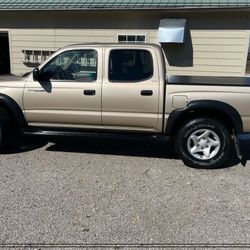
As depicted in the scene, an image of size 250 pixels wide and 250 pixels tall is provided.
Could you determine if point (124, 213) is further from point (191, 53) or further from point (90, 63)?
point (191, 53)

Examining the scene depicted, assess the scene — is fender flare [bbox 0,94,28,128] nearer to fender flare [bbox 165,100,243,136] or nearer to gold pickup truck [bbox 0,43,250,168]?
gold pickup truck [bbox 0,43,250,168]

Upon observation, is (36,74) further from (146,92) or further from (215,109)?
(215,109)

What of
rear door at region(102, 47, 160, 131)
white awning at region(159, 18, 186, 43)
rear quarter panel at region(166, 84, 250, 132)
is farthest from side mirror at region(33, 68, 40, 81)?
white awning at region(159, 18, 186, 43)

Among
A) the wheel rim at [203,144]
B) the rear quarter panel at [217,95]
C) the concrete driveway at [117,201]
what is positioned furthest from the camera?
the wheel rim at [203,144]

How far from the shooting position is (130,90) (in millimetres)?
5414

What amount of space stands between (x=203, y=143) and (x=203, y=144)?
16 mm

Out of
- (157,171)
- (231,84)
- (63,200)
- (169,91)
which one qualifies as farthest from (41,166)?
(231,84)

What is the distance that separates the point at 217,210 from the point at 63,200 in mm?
1826

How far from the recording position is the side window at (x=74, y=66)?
18.4ft

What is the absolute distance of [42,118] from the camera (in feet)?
19.0

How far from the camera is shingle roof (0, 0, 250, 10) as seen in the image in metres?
9.49

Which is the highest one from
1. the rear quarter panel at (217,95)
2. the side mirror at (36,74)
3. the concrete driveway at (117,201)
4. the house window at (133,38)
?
the house window at (133,38)

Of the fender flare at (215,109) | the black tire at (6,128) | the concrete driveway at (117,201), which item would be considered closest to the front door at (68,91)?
the black tire at (6,128)

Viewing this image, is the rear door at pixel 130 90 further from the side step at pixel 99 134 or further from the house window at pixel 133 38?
the house window at pixel 133 38
